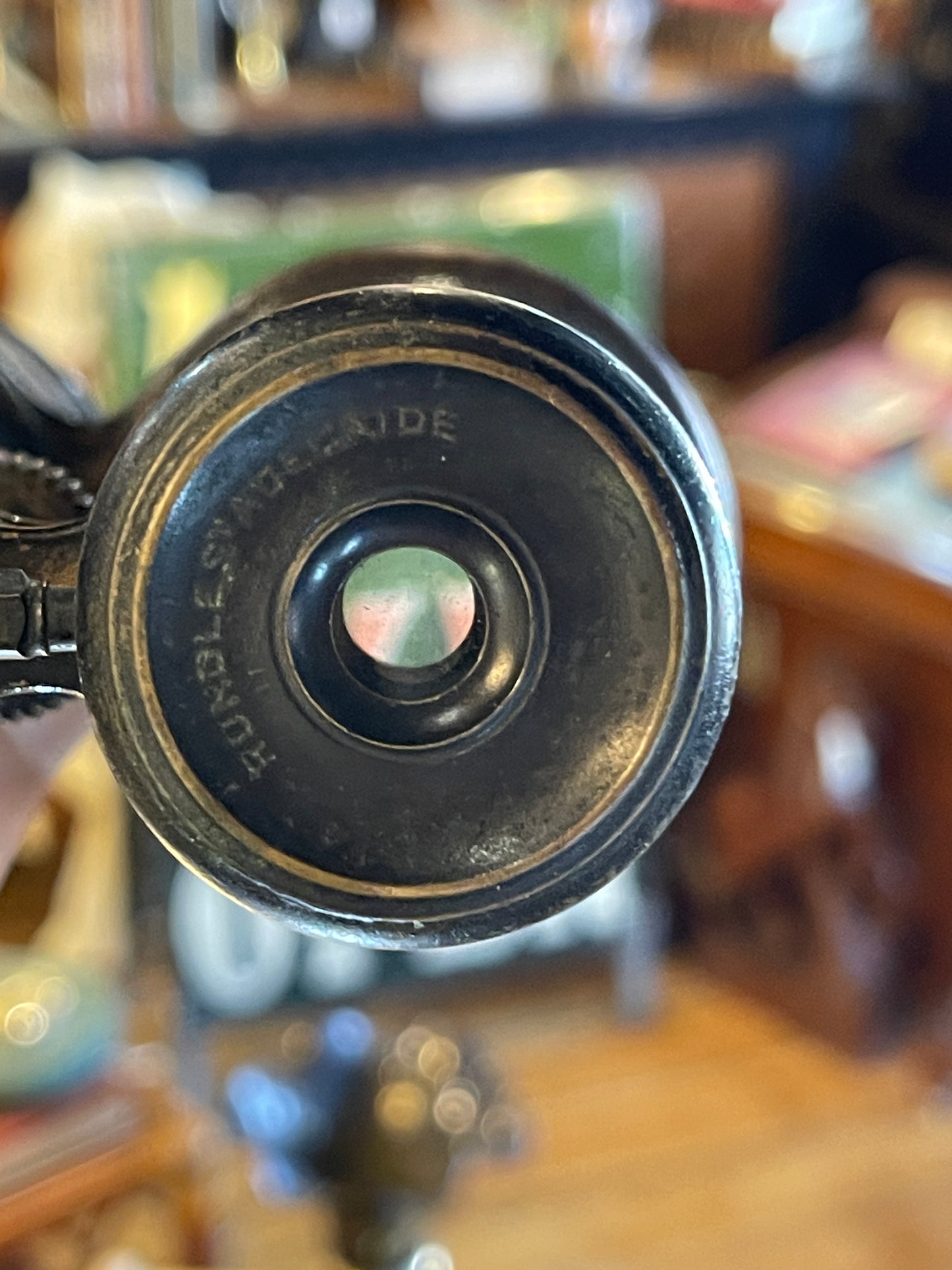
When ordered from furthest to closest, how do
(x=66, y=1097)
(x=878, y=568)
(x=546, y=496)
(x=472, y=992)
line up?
(x=472, y=992) → (x=878, y=568) → (x=66, y=1097) → (x=546, y=496)

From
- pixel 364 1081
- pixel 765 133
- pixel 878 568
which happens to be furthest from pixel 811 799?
pixel 765 133

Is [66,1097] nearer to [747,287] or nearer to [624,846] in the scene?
[624,846]

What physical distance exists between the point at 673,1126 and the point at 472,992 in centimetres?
24

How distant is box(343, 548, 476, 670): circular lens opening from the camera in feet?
1.09

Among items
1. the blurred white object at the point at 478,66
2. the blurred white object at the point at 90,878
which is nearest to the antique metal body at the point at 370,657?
the blurred white object at the point at 90,878

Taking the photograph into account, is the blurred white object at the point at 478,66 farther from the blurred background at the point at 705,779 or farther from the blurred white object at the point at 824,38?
the blurred white object at the point at 824,38

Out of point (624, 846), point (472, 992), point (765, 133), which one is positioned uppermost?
point (624, 846)

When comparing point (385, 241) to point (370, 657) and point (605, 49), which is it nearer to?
point (605, 49)

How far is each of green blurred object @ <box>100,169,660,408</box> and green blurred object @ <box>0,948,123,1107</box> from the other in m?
0.44

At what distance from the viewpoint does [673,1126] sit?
135cm

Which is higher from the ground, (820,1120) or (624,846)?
(624,846)

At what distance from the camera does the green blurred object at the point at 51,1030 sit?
3.15ft

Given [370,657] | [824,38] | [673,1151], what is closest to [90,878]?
[673,1151]

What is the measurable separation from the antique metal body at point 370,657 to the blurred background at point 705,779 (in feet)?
1.97
